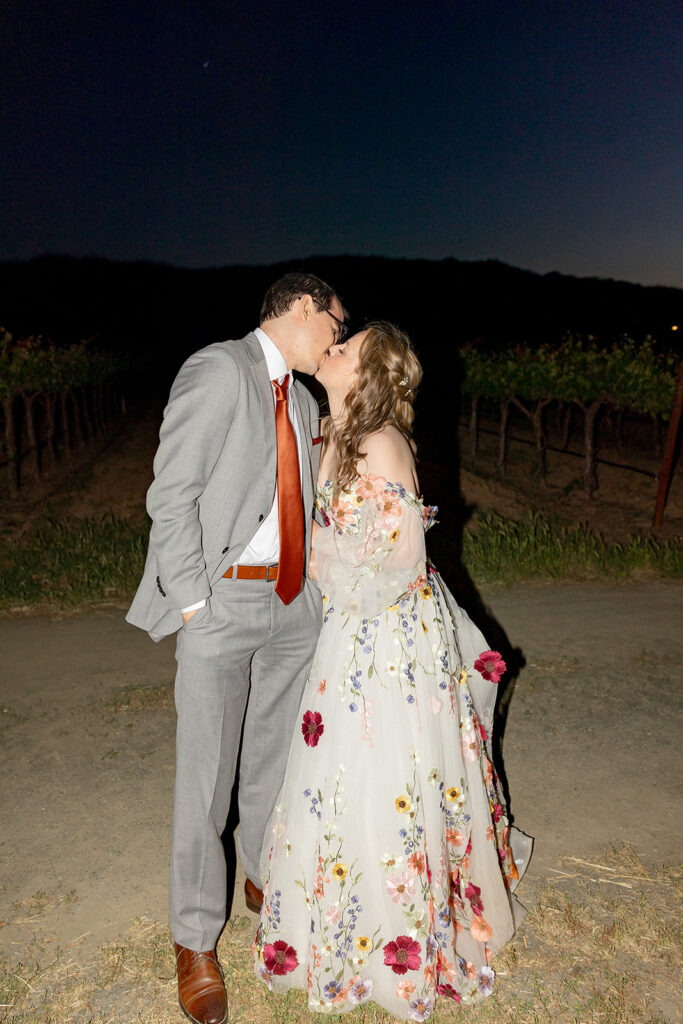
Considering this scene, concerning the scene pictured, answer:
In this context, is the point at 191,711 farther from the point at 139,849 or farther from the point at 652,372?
the point at 652,372

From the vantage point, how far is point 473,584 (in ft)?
23.6

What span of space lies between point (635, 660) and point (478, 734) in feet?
10.4

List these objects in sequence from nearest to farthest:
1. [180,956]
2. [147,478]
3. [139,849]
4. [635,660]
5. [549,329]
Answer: [180,956] < [139,849] < [635,660] < [147,478] < [549,329]

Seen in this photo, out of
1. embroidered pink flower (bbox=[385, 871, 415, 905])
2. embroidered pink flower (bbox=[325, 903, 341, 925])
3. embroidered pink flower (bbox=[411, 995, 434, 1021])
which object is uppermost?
embroidered pink flower (bbox=[385, 871, 415, 905])

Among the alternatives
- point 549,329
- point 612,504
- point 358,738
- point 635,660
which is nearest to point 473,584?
point 635,660

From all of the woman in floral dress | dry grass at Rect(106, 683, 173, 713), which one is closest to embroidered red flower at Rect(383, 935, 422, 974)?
the woman in floral dress

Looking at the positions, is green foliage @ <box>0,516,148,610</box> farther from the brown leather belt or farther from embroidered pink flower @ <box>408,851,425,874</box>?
embroidered pink flower @ <box>408,851,425,874</box>

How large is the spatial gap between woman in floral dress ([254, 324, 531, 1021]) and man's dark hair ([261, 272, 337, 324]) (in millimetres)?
173

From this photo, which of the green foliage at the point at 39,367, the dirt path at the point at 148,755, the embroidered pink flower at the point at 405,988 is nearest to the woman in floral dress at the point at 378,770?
the embroidered pink flower at the point at 405,988

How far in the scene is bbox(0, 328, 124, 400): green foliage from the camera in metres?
12.7

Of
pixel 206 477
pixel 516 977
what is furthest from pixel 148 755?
pixel 206 477

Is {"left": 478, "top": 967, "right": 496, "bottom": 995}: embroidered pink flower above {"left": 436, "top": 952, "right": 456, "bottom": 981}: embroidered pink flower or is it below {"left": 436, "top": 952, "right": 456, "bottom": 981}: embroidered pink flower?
below

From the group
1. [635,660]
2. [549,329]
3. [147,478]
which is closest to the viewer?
[635,660]


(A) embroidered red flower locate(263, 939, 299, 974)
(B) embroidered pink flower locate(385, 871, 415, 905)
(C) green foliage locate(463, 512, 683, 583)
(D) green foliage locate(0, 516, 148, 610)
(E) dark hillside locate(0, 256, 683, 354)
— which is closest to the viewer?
(B) embroidered pink flower locate(385, 871, 415, 905)
